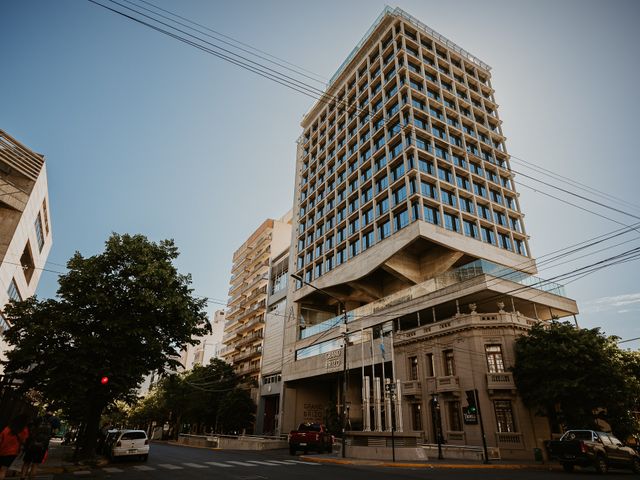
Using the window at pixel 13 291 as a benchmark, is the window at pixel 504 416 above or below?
below

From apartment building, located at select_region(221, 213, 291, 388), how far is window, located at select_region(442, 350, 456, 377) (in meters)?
34.6

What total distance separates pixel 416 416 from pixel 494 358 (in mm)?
7939

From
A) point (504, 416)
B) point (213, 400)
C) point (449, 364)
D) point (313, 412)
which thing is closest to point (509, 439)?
point (504, 416)

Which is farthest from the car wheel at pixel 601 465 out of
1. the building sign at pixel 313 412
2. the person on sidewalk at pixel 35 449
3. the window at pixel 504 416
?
the building sign at pixel 313 412

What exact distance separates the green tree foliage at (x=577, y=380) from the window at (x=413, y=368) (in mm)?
7795

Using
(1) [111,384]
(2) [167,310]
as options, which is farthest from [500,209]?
(1) [111,384]

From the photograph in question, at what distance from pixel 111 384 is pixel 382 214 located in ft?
103

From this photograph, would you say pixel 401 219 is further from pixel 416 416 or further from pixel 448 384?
pixel 416 416

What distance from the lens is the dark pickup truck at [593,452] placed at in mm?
15820

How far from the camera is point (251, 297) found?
6800 centimetres

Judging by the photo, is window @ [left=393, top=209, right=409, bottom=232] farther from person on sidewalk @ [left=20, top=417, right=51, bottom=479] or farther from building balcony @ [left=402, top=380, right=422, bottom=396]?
person on sidewalk @ [left=20, top=417, right=51, bottom=479]

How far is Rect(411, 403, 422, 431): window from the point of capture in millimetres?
30188

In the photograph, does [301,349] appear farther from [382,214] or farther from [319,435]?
[319,435]

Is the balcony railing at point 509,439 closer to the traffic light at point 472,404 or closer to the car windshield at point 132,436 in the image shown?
the traffic light at point 472,404
